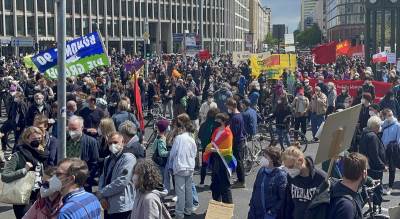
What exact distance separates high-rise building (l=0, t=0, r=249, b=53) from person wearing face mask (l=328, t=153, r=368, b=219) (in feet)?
150

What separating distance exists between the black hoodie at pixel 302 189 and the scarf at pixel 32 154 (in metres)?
3.36

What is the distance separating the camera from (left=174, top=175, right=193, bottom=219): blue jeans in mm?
9305

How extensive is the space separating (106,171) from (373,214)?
338 cm

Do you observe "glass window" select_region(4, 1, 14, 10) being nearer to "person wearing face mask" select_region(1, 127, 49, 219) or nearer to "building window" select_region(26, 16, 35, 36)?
"building window" select_region(26, 16, 35, 36)

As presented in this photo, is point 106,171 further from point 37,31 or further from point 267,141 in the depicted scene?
point 37,31

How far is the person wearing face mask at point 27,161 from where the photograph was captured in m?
7.52

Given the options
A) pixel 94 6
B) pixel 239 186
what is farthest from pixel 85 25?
pixel 239 186

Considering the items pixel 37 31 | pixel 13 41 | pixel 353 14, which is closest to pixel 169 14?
pixel 37 31

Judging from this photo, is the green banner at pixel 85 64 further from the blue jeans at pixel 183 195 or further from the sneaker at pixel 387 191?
the sneaker at pixel 387 191

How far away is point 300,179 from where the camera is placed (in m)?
6.21

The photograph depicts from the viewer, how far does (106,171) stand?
700 centimetres

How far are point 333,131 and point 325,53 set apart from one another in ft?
65.1

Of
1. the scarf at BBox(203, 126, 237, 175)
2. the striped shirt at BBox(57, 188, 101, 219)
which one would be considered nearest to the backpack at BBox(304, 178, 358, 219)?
the striped shirt at BBox(57, 188, 101, 219)

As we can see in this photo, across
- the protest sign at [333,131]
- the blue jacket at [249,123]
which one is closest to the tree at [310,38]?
the blue jacket at [249,123]
